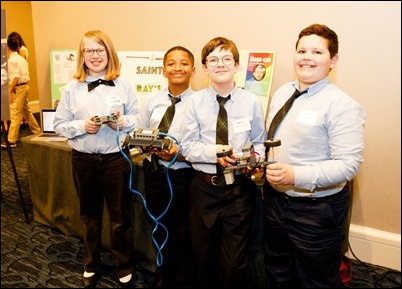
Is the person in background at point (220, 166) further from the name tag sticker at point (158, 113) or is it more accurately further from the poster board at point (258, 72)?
the poster board at point (258, 72)

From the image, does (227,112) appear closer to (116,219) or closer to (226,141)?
(226,141)

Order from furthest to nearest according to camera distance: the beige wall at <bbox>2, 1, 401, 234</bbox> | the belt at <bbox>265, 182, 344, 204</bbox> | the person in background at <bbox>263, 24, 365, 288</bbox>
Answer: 1. the beige wall at <bbox>2, 1, 401, 234</bbox>
2. the belt at <bbox>265, 182, 344, 204</bbox>
3. the person in background at <bbox>263, 24, 365, 288</bbox>

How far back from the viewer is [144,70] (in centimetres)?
242

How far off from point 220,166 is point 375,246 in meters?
1.24

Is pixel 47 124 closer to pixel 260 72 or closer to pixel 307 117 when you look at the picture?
pixel 260 72

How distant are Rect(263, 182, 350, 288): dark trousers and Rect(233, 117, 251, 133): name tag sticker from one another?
259mm

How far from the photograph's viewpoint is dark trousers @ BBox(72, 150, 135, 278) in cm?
169

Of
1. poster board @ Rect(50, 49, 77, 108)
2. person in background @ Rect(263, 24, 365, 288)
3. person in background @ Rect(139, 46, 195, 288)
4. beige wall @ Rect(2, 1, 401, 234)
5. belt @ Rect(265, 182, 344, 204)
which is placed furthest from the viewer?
poster board @ Rect(50, 49, 77, 108)

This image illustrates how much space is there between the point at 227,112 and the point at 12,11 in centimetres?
86

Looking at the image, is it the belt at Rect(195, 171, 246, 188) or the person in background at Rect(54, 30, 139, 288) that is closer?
the belt at Rect(195, 171, 246, 188)

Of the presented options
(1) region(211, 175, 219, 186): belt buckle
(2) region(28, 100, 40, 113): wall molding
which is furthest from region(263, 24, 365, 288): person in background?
(2) region(28, 100, 40, 113): wall molding

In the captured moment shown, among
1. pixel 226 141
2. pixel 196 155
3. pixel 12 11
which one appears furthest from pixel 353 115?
pixel 12 11

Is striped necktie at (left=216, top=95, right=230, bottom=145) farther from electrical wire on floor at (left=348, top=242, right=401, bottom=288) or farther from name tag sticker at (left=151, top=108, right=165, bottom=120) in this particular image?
electrical wire on floor at (left=348, top=242, right=401, bottom=288)

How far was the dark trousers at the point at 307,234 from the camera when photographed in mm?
1292
